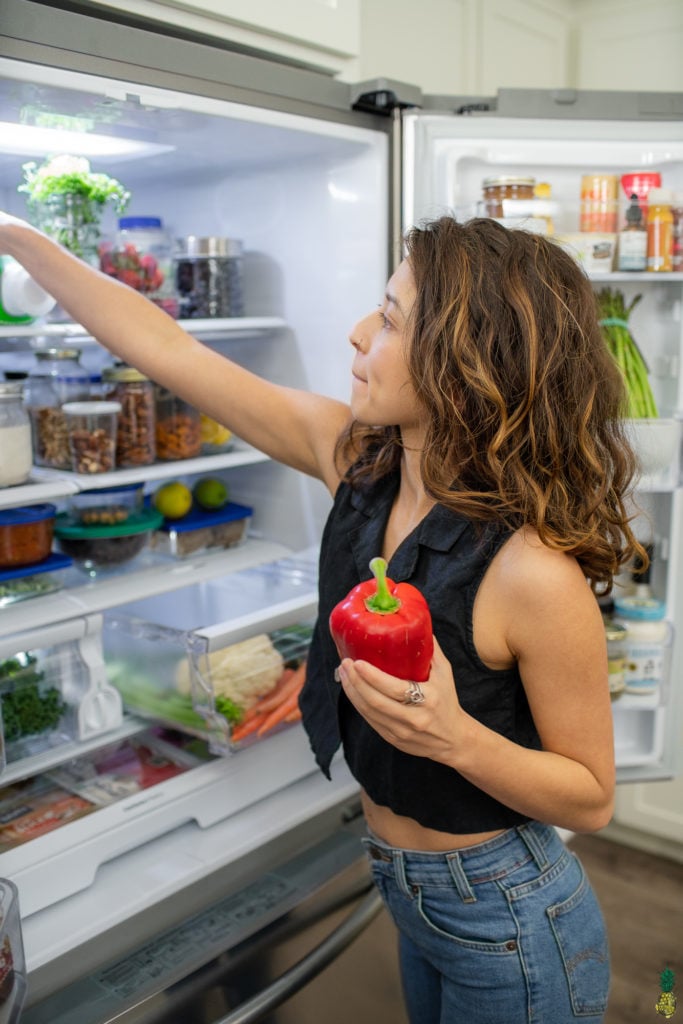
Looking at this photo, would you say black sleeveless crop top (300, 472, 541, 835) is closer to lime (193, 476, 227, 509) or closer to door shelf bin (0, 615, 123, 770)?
door shelf bin (0, 615, 123, 770)

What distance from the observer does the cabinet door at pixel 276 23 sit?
1.23 metres

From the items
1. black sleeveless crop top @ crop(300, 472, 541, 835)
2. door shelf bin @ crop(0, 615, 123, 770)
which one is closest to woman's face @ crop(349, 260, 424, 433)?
black sleeveless crop top @ crop(300, 472, 541, 835)

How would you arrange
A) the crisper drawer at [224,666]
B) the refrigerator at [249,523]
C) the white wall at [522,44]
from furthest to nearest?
1. the white wall at [522,44]
2. the crisper drawer at [224,666]
3. the refrigerator at [249,523]

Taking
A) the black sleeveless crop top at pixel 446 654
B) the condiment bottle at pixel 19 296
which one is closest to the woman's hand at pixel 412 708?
the black sleeveless crop top at pixel 446 654

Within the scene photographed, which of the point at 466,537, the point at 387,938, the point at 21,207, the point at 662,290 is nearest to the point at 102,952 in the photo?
the point at 387,938

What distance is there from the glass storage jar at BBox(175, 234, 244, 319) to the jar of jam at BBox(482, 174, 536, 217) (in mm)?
423

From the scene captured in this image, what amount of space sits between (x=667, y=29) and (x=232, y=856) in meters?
2.23

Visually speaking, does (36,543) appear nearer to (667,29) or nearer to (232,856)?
(232,856)

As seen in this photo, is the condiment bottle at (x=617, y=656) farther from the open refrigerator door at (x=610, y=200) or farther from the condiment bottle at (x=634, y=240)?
the condiment bottle at (x=634, y=240)

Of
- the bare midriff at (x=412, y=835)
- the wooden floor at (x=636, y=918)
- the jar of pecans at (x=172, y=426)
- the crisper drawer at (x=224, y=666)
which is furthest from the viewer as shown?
the wooden floor at (x=636, y=918)

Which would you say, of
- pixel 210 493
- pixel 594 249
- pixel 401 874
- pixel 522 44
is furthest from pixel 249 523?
pixel 522 44

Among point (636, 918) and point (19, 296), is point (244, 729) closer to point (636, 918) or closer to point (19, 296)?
point (19, 296)

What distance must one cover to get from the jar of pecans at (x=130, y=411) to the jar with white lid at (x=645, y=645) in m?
0.86

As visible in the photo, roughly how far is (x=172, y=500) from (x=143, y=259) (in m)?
0.41
